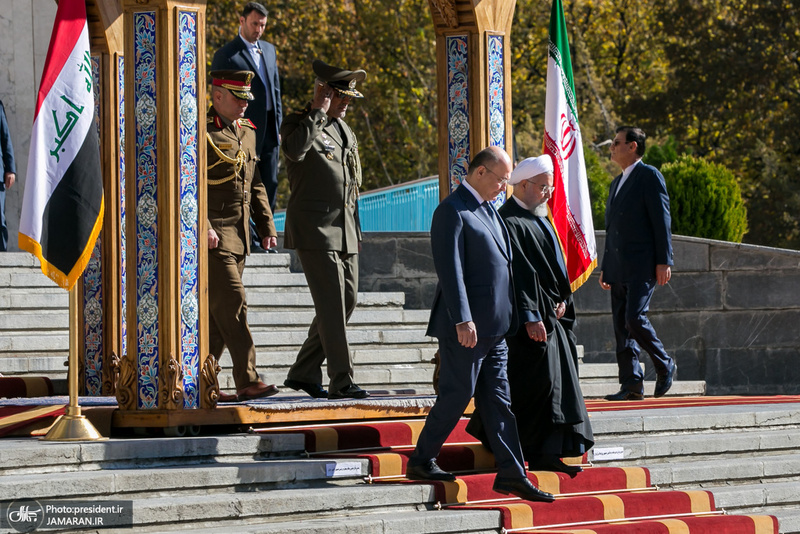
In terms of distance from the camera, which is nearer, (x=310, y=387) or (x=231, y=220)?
(x=231, y=220)

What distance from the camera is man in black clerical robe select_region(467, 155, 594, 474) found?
7.63m

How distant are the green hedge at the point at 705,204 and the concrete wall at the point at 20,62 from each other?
280 inches

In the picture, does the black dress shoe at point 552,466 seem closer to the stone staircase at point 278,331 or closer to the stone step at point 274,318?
the stone staircase at point 278,331

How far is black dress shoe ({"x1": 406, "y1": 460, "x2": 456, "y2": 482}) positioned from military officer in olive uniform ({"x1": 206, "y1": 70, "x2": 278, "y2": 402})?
1.72 m

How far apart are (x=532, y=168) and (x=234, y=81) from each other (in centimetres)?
205

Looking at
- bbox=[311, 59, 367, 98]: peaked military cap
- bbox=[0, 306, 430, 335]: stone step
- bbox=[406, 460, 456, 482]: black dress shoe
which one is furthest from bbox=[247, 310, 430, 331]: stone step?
bbox=[406, 460, 456, 482]: black dress shoe

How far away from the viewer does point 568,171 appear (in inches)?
380

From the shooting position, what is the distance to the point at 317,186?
909cm

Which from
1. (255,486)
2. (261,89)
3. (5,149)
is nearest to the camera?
(255,486)

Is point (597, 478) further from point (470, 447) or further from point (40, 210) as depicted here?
point (40, 210)

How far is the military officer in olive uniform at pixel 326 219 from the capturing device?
888cm

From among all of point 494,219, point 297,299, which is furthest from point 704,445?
point 297,299

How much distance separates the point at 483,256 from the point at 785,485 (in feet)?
8.91

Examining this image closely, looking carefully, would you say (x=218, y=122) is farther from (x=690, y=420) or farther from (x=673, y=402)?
(x=673, y=402)
